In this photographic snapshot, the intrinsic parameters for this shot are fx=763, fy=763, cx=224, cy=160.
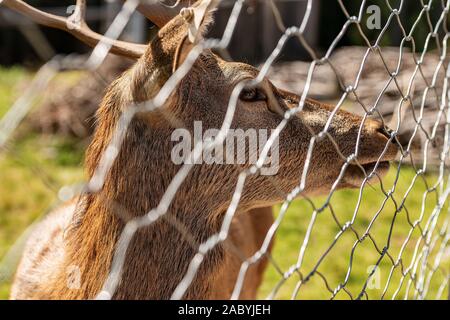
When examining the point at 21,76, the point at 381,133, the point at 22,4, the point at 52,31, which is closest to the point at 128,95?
the point at 22,4

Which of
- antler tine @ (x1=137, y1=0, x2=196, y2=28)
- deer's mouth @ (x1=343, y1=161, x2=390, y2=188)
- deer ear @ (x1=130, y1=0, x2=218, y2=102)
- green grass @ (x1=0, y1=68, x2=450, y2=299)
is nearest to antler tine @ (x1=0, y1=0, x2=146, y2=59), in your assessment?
antler tine @ (x1=137, y1=0, x2=196, y2=28)

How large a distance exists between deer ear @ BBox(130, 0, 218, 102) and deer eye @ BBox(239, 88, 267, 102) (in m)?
0.36

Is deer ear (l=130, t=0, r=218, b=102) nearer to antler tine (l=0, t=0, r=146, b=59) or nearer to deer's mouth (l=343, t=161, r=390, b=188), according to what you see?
antler tine (l=0, t=0, r=146, b=59)

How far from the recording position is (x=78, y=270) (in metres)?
2.53

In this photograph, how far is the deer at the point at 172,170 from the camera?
7.88 ft

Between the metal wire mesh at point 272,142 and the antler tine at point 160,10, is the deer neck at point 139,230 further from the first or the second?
the antler tine at point 160,10

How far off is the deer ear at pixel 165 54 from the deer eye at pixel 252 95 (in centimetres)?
36

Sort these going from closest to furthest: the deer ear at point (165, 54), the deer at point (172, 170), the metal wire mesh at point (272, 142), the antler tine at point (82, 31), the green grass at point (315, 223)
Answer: the metal wire mesh at point (272, 142), the deer ear at point (165, 54), the deer at point (172, 170), the antler tine at point (82, 31), the green grass at point (315, 223)

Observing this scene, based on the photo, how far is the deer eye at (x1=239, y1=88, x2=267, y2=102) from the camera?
2484 mm

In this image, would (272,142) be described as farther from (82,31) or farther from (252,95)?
(82,31)

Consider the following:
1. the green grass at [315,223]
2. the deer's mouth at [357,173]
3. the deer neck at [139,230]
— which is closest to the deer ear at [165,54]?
the deer neck at [139,230]

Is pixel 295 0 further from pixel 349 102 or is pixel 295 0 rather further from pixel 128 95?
pixel 128 95

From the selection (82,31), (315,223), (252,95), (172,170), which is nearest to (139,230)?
(172,170)

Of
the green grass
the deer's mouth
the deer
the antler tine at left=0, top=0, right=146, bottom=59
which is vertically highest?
the antler tine at left=0, top=0, right=146, bottom=59
